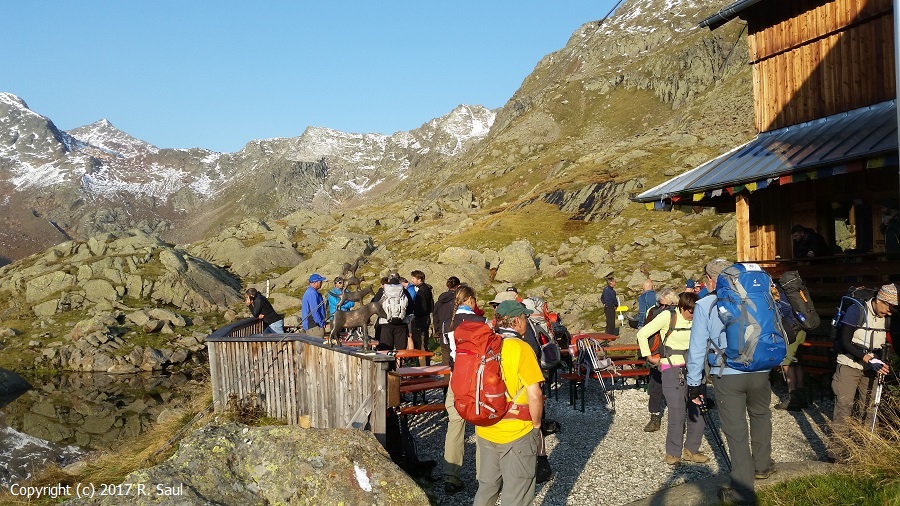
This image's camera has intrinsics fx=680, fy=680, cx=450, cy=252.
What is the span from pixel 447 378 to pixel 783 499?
18.5 feet

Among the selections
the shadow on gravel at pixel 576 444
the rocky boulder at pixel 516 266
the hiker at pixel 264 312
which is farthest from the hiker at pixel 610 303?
the rocky boulder at pixel 516 266

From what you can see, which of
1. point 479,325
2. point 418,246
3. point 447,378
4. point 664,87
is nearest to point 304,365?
point 447,378

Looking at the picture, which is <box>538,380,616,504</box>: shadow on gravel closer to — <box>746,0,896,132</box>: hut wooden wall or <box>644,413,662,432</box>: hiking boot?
<box>644,413,662,432</box>: hiking boot

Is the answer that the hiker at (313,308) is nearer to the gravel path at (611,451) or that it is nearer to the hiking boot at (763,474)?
the gravel path at (611,451)

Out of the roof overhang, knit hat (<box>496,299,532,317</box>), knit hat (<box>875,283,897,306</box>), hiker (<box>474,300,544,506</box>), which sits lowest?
hiker (<box>474,300,544,506</box>)

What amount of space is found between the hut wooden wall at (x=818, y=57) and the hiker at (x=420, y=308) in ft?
29.5

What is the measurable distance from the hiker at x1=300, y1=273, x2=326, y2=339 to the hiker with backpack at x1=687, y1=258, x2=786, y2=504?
28.0ft

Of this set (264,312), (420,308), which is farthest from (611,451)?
(264,312)

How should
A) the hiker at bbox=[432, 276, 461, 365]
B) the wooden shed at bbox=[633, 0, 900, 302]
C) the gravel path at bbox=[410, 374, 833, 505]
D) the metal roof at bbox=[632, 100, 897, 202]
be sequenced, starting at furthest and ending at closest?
the wooden shed at bbox=[633, 0, 900, 302], the hiker at bbox=[432, 276, 461, 365], the metal roof at bbox=[632, 100, 897, 202], the gravel path at bbox=[410, 374, 833, 505]

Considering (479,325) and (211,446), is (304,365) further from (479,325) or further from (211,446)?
(479,325)

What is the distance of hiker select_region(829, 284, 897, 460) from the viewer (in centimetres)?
793

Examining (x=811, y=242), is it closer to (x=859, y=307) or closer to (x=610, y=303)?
(x=859, y=307)

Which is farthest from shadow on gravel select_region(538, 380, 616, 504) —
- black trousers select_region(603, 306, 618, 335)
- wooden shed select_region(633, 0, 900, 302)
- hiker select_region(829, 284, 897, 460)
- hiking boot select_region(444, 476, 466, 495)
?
black trousers select_region(603, 306, 618, 335)

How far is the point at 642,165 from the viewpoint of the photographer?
60.2 metres
